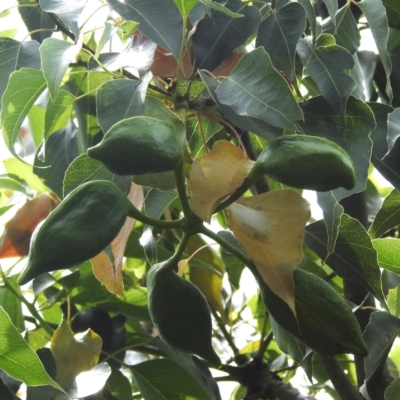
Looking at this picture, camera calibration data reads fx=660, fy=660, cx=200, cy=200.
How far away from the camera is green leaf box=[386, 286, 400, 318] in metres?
0.64

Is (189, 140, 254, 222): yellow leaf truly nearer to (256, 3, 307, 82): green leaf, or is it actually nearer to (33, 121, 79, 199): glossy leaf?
(256, 3, 307, 82): green leaf

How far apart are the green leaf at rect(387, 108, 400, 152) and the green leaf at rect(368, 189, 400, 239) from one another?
100 millimetres

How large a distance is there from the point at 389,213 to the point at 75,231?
361mm

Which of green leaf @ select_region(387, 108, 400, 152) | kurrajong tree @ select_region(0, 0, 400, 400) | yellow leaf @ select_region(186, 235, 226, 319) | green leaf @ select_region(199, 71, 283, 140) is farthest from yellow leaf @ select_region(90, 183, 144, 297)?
yellow leaf @ select_region(186, 235, 226, 319)

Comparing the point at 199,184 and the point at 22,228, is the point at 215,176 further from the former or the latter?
the point at 22,228

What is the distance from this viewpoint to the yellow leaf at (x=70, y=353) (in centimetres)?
66

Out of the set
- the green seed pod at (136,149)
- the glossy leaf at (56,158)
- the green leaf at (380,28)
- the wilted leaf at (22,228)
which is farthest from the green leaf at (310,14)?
the wilted leaf at (22,228)

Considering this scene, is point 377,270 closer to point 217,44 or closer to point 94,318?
point 217,44

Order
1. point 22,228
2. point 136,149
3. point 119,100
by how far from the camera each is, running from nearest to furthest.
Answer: point 136,149 → point 119,100 → point 22,228

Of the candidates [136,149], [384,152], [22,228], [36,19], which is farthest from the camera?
[22,228]

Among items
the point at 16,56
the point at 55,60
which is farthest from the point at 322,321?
the point at 16,56

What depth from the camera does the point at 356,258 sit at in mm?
571

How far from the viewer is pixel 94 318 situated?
0.81 meters

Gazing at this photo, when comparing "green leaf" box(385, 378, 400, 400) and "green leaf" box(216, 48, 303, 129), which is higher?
"green leaf" box(216, 48, 303, 129)
